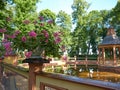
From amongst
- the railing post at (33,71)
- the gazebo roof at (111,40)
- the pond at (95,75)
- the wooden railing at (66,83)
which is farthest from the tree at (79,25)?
the wooden railing at (66,83)

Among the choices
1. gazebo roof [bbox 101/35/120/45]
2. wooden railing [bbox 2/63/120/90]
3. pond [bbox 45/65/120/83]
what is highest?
gazebo roof [bbox 101/35/120/45]

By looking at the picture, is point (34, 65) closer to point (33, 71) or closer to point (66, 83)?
point (33, 71)

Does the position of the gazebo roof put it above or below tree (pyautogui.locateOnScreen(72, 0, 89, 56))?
below

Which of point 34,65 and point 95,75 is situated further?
point 95,75

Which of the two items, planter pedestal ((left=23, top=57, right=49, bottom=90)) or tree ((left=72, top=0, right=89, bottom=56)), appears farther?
tree ((left=72, top=0, right=89, bottom=56))

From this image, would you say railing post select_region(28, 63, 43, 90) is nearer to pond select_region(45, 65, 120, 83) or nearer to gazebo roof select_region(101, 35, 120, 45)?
pond select_region(45, 65, 120, 83)

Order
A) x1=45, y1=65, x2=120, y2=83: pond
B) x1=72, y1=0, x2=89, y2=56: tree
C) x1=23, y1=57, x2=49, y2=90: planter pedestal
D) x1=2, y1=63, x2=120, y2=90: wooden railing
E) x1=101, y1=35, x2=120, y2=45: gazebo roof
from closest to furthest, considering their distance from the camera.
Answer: x1=2, y1=63, x2=120, y2=90: wooden railing → x1=23, y1=57, x2=49, y2=90: planter pedestal → x1=45, y1=65, x2=120, y2=83: pond → x1=101, y1=35, x2=120, y2=45: gazebo roof → x1=72, y1=0, x2=89, y2=56: tree

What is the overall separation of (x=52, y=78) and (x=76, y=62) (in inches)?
1241

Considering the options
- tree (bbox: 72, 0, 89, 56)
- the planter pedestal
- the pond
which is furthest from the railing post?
tree (bbox: 72, 0, 89, 56)

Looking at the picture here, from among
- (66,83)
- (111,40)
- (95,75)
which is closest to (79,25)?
(111,40)

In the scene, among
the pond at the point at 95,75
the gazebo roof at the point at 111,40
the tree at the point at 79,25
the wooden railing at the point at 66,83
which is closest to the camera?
the wooden railing at the point at 66,83

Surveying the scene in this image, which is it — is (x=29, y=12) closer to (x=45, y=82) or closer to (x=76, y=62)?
(x=76, y=62)

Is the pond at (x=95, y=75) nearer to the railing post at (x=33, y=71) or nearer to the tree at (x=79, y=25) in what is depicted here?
the railing post at (x=33, y=71)

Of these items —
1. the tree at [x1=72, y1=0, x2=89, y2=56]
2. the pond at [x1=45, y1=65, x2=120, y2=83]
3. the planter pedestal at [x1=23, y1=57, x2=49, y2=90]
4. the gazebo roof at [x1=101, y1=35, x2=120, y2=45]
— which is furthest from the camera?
the tree at [x1=72, y1=0, x2=89, y2=56]
